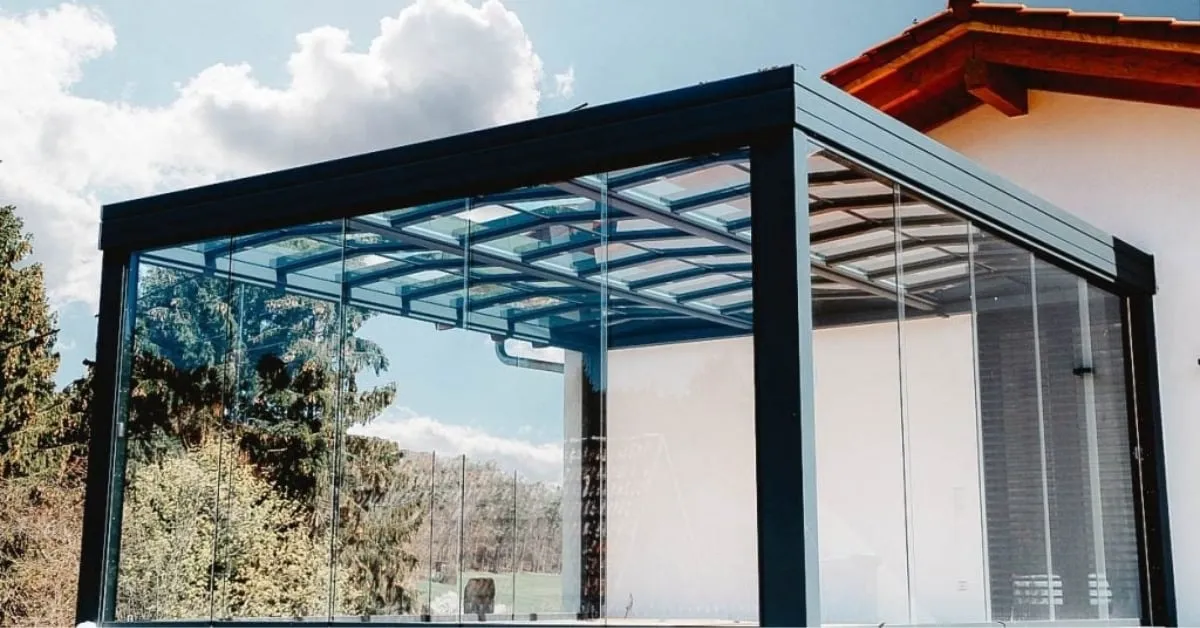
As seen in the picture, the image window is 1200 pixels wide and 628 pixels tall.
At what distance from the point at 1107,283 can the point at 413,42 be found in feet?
135

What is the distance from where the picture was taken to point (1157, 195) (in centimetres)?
1066

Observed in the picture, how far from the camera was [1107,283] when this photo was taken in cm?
1015

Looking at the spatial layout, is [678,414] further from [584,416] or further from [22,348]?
[22,348]

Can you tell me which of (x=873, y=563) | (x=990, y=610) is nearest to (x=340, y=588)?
(x=873, y=563)

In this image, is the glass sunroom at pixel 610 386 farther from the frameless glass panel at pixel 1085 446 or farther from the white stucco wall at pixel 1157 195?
the white stucco wall at pixel 1157 195

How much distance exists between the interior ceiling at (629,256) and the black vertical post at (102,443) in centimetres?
133

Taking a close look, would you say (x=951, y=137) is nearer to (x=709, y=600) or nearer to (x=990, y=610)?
(x=990, y=610)

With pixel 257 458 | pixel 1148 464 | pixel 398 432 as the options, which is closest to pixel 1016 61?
pixel 1148 464

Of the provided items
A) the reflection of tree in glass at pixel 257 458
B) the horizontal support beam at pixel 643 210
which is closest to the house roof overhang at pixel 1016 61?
the horizontal support beam at pixel 643 210

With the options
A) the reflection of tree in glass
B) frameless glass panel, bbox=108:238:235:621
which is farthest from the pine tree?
the reflection of tree in glass

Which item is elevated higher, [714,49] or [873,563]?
[714,49]

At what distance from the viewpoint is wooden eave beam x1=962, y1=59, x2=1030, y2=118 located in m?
10.9

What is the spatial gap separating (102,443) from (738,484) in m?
4.43

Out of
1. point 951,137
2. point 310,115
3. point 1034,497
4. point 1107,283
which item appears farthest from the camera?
point 310,115
